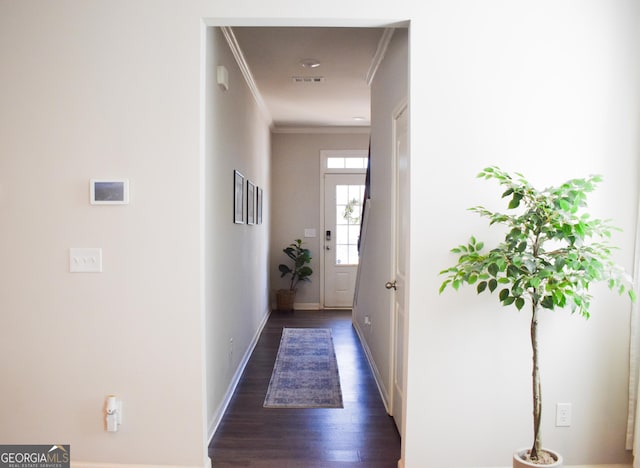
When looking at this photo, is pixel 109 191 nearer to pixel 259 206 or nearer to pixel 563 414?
pixel 563 414

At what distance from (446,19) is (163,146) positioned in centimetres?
150

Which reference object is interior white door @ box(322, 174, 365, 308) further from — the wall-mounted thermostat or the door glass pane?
the wall-mounted thermostat

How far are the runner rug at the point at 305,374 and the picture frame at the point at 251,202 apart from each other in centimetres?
137

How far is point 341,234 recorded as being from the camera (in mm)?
6781

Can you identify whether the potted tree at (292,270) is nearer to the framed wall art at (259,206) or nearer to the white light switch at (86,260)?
the framed wall art at (259,206)

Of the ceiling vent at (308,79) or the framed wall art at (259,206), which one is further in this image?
the framed wall art at (259,206)

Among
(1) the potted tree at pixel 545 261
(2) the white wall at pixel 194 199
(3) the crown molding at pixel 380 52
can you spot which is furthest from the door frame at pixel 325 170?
(1) the potted tree at pixel 545 261

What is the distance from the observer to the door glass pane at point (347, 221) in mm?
6746

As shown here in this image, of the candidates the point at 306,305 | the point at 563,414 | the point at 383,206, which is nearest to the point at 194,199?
the point at 383,206

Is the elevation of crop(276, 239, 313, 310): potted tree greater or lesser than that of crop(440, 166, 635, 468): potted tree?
lesser

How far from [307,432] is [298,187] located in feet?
14.7

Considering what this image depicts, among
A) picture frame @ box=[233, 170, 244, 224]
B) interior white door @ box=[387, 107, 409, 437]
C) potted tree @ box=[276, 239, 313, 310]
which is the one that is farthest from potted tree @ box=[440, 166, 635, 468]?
potted tree @ box=[276, 239, 313, 310]

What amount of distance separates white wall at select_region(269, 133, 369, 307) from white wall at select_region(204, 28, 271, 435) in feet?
5.90

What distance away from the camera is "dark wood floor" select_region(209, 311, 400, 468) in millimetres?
2408
